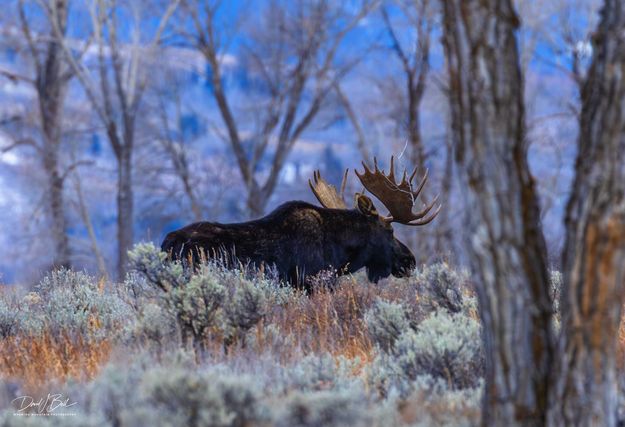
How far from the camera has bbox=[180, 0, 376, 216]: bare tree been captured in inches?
1048

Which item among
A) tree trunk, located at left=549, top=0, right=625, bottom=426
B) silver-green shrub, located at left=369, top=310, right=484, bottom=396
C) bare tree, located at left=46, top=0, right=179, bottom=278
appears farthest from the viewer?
bare tree, located at left=46, top=0, right=179, bottom=278

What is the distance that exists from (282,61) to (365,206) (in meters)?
20.5

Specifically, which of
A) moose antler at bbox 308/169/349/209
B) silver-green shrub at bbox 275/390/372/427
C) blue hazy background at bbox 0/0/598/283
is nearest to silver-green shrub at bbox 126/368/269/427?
silver-green shrub at bbox 275/390/372/427

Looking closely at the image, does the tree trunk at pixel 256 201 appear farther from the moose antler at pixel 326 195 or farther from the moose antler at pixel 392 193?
the moose antler at pixel 392 193

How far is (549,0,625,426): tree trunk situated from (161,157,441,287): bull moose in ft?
A: 15.6

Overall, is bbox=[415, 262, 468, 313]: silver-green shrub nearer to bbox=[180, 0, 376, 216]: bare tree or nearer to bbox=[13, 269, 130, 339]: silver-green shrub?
bbox=[13, 269, 130, 339]: silver-green shrub

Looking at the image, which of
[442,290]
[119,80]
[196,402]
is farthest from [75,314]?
[119,80]

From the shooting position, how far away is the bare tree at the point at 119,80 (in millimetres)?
23953

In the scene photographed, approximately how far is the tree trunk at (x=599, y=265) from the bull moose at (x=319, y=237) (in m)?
4.74

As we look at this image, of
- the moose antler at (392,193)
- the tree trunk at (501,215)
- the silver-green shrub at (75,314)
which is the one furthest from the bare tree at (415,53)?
the tree trunk at (501,215)

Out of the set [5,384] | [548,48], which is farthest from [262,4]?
[5,384]

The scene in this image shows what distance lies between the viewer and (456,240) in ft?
84.0

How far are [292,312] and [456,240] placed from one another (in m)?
19.1

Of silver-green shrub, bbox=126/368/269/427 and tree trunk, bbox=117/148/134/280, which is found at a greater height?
tree trunk, bbox=117/148/134/280
